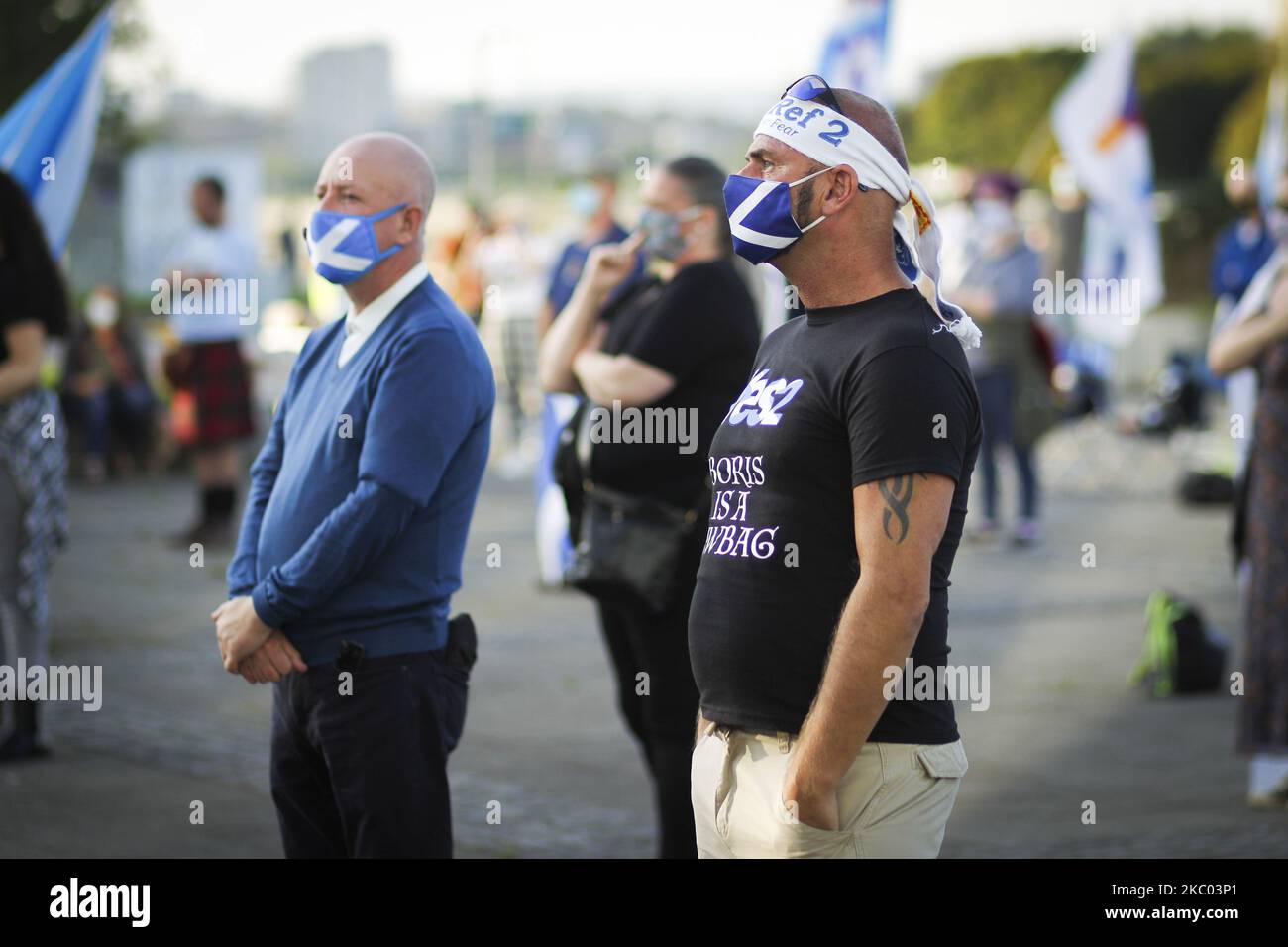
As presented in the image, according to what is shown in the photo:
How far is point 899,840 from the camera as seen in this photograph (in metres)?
2.99

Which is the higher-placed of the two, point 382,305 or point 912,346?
point 382,305

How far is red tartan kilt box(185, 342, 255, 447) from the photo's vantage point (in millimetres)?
11625

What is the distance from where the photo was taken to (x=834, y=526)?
2973 millimetres

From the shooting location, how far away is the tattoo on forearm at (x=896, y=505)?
2.84m

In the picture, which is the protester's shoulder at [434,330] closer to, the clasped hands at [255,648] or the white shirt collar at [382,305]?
the white shirt collar at [382,305]

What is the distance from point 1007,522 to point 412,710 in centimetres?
1011

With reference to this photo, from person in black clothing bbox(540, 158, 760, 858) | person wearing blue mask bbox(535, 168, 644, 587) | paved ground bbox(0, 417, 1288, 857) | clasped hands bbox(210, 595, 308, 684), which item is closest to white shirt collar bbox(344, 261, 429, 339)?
clasped hands bbox(210, 595, 308, 684)

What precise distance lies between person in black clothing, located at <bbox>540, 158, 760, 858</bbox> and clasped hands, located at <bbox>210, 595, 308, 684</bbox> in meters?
1.24

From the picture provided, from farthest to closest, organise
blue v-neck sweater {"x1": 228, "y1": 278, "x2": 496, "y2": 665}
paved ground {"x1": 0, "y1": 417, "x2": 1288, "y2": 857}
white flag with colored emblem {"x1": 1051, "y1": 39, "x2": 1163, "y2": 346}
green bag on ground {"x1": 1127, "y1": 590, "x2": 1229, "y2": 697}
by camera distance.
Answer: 1. white flag with colored emblem {"x1": 1051, "y1": 39, "x2": 1163, "y2": 346}
2. green bag on ground {"x1": 1127, "y1": 590, "x2": 1229, "y2": 697}
3. paved ground {"x1": 0, "y1": 417, "x2": 1288, "y2": 857}
4. blue v-neck sweater {"x1": 228, "y1": 278, "x2": 496, "y2": 665}

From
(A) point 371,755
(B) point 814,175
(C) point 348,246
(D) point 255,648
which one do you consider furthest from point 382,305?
(B) point 814,175

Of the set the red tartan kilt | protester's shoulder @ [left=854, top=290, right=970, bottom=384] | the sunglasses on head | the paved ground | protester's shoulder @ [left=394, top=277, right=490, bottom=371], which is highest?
the red tartan kilt

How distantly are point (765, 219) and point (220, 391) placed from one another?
924 centimetres

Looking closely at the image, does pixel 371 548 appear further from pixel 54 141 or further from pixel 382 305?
pixel 54 141

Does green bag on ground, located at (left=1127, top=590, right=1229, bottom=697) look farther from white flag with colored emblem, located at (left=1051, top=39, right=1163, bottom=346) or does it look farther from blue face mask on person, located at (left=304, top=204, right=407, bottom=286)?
white flag with colored emblem, located at (left=1051, top=39, right=1163, bottom=346)
